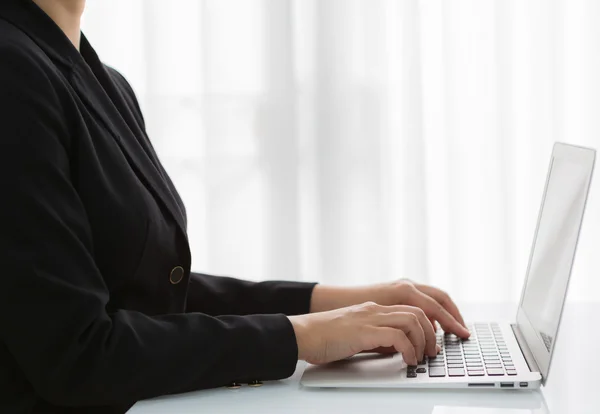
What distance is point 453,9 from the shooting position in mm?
2785

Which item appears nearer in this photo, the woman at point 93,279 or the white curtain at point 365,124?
the woman at point 93,279

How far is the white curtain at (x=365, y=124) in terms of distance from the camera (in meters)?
2.77

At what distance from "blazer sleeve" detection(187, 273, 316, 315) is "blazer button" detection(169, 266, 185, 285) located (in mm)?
212

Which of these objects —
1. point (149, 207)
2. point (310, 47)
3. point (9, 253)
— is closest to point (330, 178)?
point (310, 47)

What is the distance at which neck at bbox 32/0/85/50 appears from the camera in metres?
1.11

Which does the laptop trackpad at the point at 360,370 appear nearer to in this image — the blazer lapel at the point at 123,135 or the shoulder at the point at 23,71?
the blazer lapel at the point at 123,135

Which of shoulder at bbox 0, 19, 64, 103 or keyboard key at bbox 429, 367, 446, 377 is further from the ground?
shoulder at bbox 0, 19, 64, 103

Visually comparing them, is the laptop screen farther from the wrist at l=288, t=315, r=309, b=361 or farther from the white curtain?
the white curtain

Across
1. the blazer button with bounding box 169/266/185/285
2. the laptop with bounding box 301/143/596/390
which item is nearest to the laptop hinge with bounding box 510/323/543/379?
the laptop with bounding box 301/143/596/390

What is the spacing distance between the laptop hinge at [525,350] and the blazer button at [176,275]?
0.45m

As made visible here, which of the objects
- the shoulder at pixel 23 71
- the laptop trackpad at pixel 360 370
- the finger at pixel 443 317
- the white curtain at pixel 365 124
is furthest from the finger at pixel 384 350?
the white curtain at pixel 365 124

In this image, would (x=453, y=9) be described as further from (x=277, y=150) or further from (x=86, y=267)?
(x=86, y=267)

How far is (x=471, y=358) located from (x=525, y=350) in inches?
3.5

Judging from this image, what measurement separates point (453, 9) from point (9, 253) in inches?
88.2
